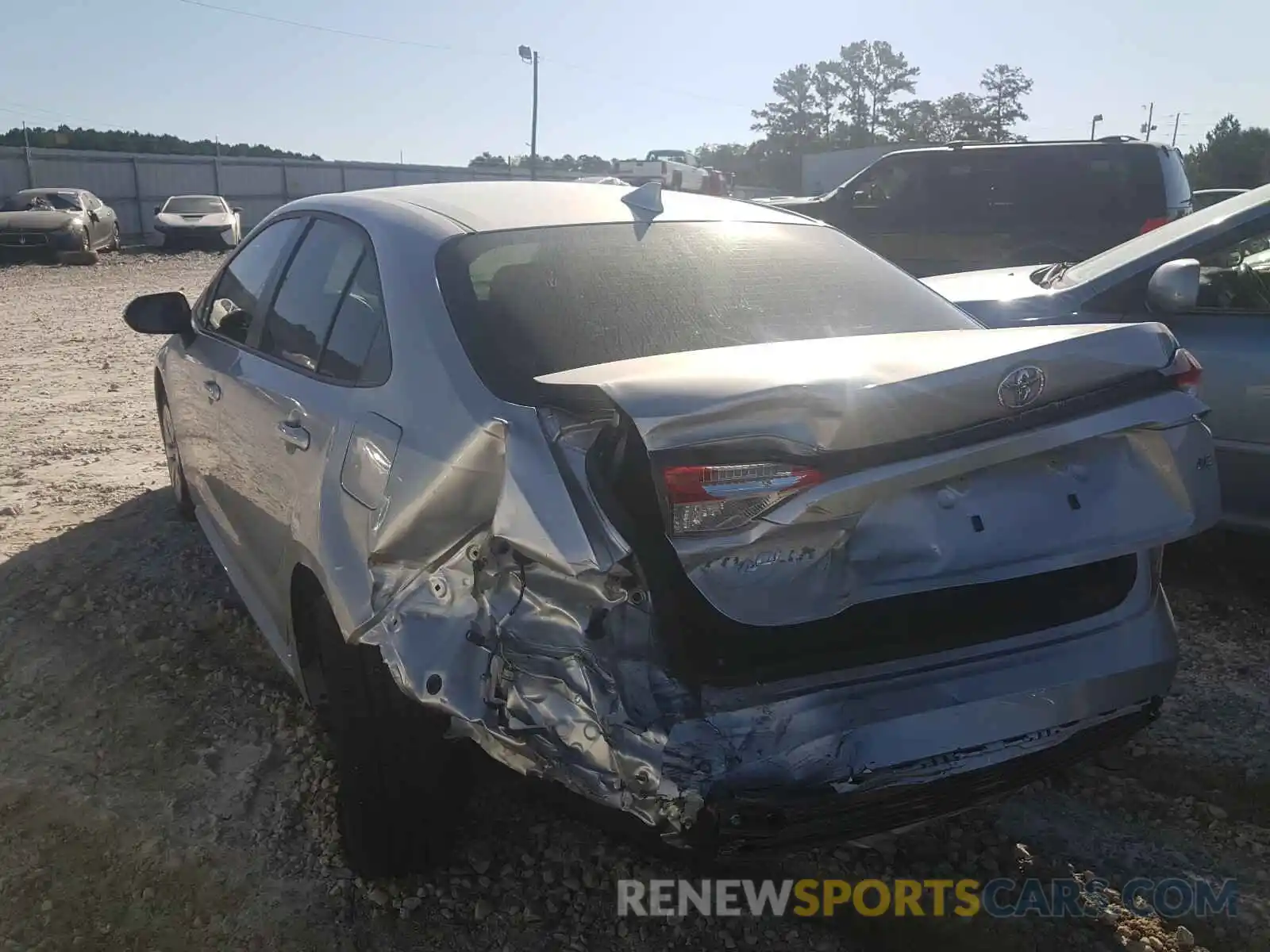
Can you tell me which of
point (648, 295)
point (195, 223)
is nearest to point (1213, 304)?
point (648, 295)

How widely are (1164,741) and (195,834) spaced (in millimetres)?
2838

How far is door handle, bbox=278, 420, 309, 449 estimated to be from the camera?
279cm

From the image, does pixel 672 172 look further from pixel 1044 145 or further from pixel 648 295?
pixel 648 295

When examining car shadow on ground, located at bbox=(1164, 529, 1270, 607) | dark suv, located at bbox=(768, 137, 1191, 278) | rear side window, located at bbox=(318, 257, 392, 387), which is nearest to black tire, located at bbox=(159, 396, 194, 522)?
rear side window, located at bbox=(318, 257, 392, 387)

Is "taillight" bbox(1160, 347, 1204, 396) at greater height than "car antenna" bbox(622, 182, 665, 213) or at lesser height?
lesser

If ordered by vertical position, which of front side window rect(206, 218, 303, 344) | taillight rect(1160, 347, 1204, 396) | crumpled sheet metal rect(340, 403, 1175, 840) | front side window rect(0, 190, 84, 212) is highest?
taillight rect(1160, 347, 1204, 396)

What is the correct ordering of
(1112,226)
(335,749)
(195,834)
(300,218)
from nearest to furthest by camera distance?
1. (335,749)
2. (195,834)
3. (300,218)
4. (1112,226)

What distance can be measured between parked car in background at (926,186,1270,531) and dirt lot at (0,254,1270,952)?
60 centimetres

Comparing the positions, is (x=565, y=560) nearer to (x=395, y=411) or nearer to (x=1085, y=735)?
(x=395, y=411)

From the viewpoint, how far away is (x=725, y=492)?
1.89 m

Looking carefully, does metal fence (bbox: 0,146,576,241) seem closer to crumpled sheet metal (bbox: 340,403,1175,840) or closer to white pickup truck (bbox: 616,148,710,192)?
white pickup truck (bbox: 616,148,710,192)

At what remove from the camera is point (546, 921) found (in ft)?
8.35

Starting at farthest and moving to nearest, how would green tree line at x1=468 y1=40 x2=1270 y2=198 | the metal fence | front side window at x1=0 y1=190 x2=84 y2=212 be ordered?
green tree line at x1=468 y1=40 x2=1270 y2=198 < the metal fence < front side window at x1=0 y1=190 x2=84 y2=212

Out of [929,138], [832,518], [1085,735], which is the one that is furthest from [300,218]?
[929,138]
